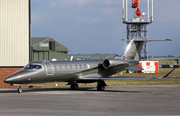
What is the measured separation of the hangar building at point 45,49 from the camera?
96.7m

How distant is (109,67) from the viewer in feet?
94.7

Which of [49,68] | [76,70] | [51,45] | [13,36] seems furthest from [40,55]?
[49,68]

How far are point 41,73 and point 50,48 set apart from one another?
7818 cm

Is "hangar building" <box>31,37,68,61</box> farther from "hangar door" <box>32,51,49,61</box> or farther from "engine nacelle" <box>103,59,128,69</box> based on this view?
"engine nacelle" <box>103,59,128,69</box>

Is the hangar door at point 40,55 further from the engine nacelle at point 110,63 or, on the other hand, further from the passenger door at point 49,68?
the passenger door at point 49,68

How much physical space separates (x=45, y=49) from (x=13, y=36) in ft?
228

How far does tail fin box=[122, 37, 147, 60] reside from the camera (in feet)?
104

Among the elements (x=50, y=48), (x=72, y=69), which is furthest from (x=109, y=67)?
(x=50, y=48)

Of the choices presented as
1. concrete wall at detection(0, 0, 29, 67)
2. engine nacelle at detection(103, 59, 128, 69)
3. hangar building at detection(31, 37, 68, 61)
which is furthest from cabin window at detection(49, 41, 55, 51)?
engine nacelle at detection(103, 59, 128, 69)

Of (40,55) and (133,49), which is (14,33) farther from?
(40,55)

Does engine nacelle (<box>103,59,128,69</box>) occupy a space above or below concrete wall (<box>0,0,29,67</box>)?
below

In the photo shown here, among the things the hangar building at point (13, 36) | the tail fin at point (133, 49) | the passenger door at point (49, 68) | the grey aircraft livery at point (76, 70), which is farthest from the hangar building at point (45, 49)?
the passenger door at point (49, 68)

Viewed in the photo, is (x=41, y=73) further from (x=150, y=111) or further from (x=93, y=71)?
(x=150, y=111)

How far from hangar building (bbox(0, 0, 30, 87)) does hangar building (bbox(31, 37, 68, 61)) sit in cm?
6365
